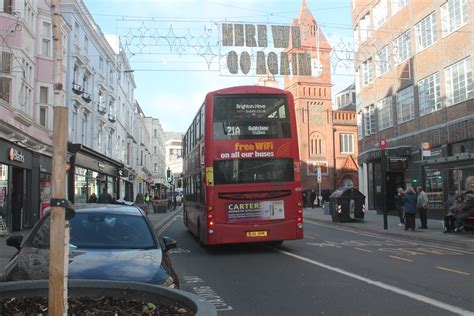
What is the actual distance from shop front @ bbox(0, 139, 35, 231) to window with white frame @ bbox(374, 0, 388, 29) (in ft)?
78.8

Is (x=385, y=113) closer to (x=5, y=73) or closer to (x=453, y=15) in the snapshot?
(x=453, y=15)

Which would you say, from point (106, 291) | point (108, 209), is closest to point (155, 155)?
point (108, 209)

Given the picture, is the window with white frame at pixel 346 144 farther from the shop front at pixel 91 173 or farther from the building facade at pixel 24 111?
the building facade at pixel 24 111

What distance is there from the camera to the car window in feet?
21.0

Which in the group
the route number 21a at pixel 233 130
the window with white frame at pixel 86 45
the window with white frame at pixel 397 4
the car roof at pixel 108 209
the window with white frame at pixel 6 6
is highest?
the window with white frame at pixel 397 4

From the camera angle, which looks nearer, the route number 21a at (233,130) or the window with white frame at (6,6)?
the route number 21a at (233,130)

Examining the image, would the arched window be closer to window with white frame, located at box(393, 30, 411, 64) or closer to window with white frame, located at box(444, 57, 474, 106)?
window with white frame, located at box(393, 30, 411, 64)

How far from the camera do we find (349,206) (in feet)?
85.4

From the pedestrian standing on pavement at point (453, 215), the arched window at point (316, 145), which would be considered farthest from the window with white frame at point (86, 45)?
the arched window at point (316, 145)

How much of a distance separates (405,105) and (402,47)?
3.58 m

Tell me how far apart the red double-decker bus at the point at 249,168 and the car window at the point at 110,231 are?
6.15 metres

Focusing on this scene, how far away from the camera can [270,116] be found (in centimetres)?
1361

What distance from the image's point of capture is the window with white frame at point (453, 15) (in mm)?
24034

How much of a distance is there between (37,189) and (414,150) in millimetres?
20314
